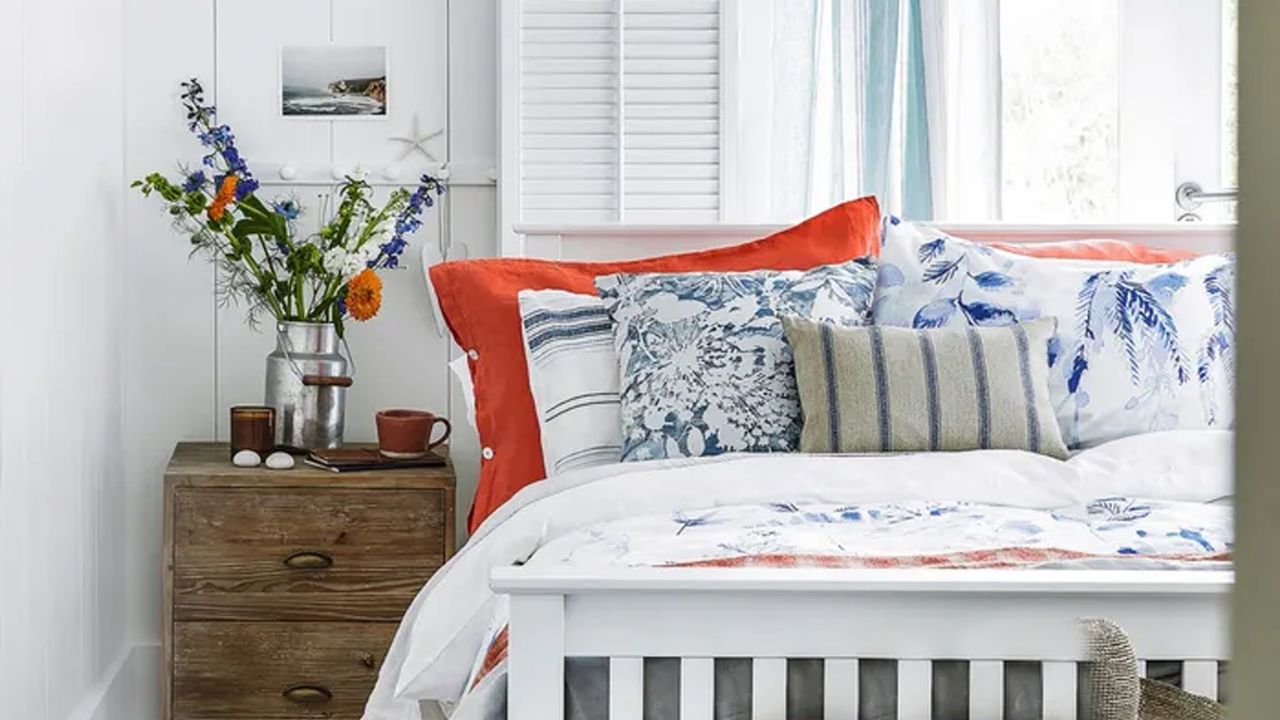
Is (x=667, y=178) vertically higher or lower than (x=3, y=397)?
higher

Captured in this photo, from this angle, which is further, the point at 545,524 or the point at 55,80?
the point at 55,80

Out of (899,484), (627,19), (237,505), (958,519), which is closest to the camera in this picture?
(958,519)

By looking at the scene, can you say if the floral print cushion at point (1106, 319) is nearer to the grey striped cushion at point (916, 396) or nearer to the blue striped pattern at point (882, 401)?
the grey striped cushion at point (916, 396)

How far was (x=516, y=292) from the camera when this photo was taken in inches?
101

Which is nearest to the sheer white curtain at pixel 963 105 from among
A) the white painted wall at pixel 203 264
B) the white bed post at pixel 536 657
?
the white painted wall at pixel 203 264

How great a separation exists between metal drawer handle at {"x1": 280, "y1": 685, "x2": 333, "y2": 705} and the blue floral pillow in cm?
92

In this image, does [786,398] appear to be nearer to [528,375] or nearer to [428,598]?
[528,375]

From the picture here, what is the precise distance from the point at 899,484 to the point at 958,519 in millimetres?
192

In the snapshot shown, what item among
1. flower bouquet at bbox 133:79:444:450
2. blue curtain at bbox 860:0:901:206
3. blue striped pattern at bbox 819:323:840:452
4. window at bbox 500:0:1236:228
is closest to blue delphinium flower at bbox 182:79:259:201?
flower bouquet at bbox 133:79:444:450

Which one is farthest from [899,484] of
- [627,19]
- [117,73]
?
[117,73]

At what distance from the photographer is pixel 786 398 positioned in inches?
89.6

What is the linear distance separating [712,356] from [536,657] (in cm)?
111

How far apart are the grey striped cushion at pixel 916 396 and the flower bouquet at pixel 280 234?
114 cm

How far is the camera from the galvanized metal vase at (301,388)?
3041 mm
